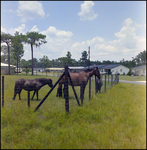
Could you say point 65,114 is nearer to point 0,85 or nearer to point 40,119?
point 40,119

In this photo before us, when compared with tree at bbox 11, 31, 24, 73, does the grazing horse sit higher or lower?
lower

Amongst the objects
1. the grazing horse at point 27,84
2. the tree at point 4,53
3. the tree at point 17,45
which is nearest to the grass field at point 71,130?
the grazing horse at point 27,84

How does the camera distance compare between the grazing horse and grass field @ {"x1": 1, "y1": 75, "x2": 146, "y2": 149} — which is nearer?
grass field @ {"x1": 1, "y1": 75, "x2": 146, "y2": 149}

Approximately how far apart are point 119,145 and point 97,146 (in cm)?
51

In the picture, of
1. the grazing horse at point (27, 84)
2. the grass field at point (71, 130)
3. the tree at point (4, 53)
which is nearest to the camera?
the grass field at point (71, 130)

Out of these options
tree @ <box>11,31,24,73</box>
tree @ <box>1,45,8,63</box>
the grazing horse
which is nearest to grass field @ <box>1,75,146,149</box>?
the grazing horse

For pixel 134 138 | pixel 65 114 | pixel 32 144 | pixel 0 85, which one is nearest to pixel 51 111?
pixel 65 114

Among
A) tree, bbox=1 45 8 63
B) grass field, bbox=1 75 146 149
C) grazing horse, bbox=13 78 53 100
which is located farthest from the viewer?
grazing horse, bbox=13 78 53 100

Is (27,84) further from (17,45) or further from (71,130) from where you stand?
(71,130)

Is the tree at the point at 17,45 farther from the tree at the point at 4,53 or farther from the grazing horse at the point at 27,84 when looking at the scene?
the grazing horse at the point at 27,84

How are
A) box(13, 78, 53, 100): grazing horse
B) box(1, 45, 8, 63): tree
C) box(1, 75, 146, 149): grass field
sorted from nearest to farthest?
1. box(1, 75, 146, 149): grass field
2. box(1, 45, 8, 63): tree
3. box(13, 78, 53, 100): grazing horse

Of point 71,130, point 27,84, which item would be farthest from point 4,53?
point 71,130

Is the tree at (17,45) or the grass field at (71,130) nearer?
the grass field at (71,130)

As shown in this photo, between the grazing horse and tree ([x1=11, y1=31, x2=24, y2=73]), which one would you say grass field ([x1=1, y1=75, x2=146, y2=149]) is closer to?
the grazing horse
